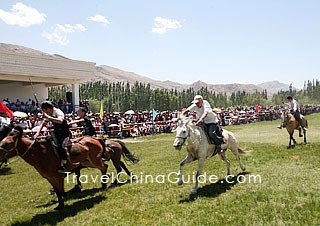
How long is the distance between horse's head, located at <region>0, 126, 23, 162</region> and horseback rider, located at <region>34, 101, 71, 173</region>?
58cm

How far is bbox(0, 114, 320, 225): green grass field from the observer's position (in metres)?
6.31

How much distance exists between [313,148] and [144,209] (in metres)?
9.27

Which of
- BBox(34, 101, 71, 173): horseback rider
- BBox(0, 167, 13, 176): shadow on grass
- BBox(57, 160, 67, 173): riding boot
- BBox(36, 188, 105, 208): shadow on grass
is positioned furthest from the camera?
BBox(0, 167, 13, 176): shadow on grass

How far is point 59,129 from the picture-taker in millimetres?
8562

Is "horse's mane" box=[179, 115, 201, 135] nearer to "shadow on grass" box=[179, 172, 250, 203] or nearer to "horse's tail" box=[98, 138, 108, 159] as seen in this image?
"shadow on grass" box=[179, 172, 250, 203]

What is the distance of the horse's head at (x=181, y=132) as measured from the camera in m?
7.96

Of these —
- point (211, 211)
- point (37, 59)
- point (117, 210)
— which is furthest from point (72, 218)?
point (37, 59)

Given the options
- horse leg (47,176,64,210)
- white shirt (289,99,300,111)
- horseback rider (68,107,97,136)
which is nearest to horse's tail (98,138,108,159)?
horseback rider (68,107,97,136)

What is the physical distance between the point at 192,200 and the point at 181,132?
1.57 meters

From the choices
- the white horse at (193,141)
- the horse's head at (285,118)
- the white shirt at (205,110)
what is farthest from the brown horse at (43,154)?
the horse's head at (285,118)

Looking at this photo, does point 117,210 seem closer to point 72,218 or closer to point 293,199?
point 72,218

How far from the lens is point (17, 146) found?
780 centimetres

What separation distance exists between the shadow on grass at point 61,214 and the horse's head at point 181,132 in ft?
8.56

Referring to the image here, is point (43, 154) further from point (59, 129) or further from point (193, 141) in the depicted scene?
point (193, 141)
